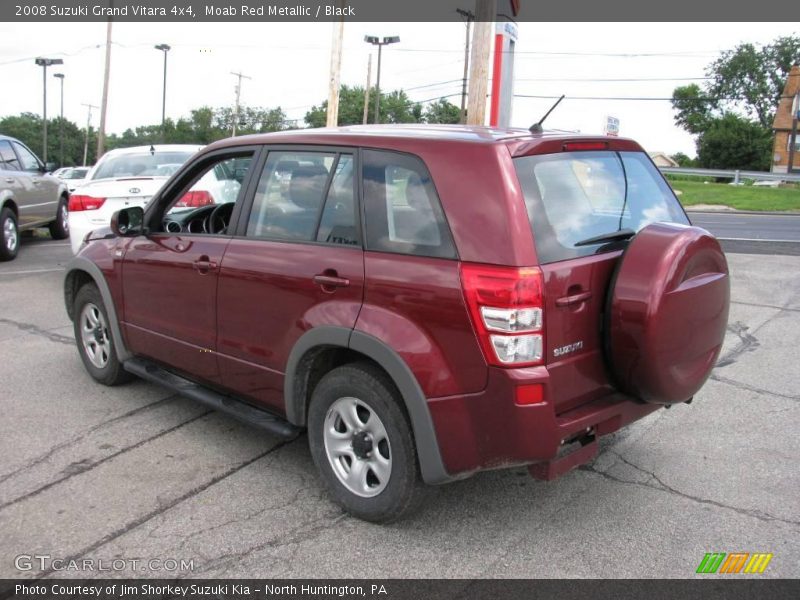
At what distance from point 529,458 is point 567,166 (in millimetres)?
1384

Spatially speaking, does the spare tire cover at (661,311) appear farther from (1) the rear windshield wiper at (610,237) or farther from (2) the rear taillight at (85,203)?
(2) the rear taillight at (85,203)

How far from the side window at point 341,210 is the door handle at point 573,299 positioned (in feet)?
3.35

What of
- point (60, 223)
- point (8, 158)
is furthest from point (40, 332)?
point (60, 223)

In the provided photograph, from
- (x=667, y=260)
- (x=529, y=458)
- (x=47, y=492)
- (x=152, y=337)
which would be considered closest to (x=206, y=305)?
(x=152, y=337)

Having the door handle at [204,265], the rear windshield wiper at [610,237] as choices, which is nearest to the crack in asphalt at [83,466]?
the door handle at [204,265]

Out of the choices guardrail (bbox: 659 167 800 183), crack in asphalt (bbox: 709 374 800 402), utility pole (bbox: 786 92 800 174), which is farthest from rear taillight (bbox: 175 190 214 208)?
utility pole (bbox: 786 92 800 174)

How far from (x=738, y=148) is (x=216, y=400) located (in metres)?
62.8

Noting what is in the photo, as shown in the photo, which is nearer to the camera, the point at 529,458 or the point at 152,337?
the point at 529,458

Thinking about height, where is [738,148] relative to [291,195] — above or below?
above

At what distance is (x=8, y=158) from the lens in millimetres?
11828

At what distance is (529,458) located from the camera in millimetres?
2992

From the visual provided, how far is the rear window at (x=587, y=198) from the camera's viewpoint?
3117 millimetres

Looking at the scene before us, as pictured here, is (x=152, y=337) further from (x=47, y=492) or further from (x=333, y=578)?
(x=333, y=578)

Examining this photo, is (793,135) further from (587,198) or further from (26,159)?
(587,198)
